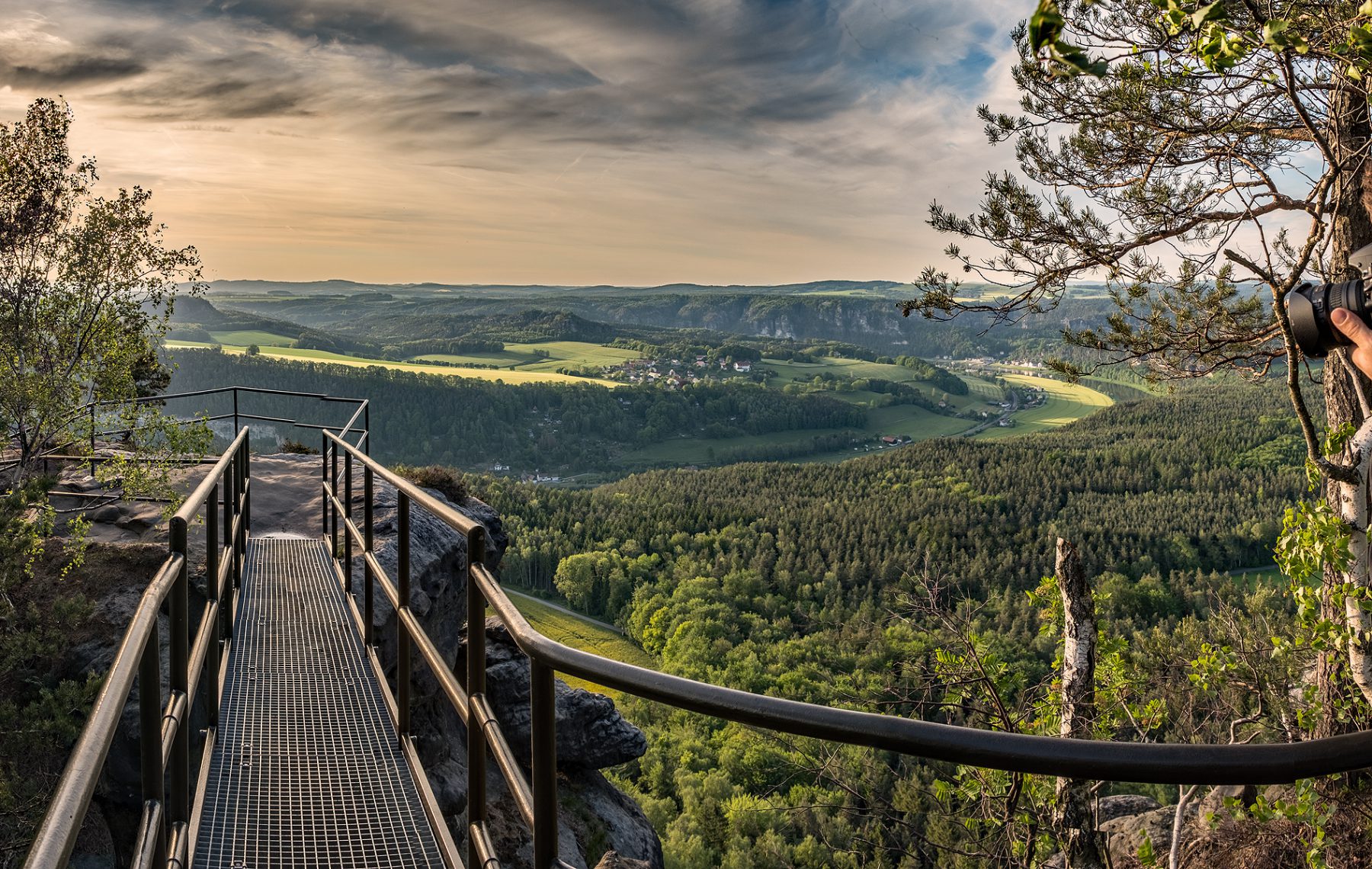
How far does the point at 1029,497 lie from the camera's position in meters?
82.0

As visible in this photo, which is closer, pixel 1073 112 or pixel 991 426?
pixel 1073 112

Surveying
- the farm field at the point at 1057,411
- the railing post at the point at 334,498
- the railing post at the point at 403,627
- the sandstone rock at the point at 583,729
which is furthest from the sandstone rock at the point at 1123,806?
the farm field at the point at 1057,411

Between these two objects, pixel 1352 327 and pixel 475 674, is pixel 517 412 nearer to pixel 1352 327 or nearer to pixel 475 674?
pixel 475 674

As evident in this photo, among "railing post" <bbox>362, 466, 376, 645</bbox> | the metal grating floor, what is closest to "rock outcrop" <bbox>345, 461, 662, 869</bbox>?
"railing post" <bbox>362, 466, 376, 645</bbox>

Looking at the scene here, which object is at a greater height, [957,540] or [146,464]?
[146,464]

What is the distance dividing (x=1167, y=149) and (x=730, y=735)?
123 feet

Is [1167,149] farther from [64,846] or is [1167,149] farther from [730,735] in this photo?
[730,735]

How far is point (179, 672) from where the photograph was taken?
2.32 m

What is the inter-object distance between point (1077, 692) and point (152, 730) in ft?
19.8

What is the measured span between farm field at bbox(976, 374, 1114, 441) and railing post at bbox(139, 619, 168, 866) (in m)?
146

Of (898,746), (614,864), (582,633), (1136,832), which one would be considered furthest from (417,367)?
(898,746)

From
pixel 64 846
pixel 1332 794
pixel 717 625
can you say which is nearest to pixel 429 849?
pixel 64 846

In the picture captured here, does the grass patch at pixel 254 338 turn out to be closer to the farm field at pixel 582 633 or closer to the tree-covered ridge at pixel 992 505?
the tree-covered ridge at pixel 992 505

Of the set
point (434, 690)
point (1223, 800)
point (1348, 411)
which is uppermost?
point (1348, 411)
